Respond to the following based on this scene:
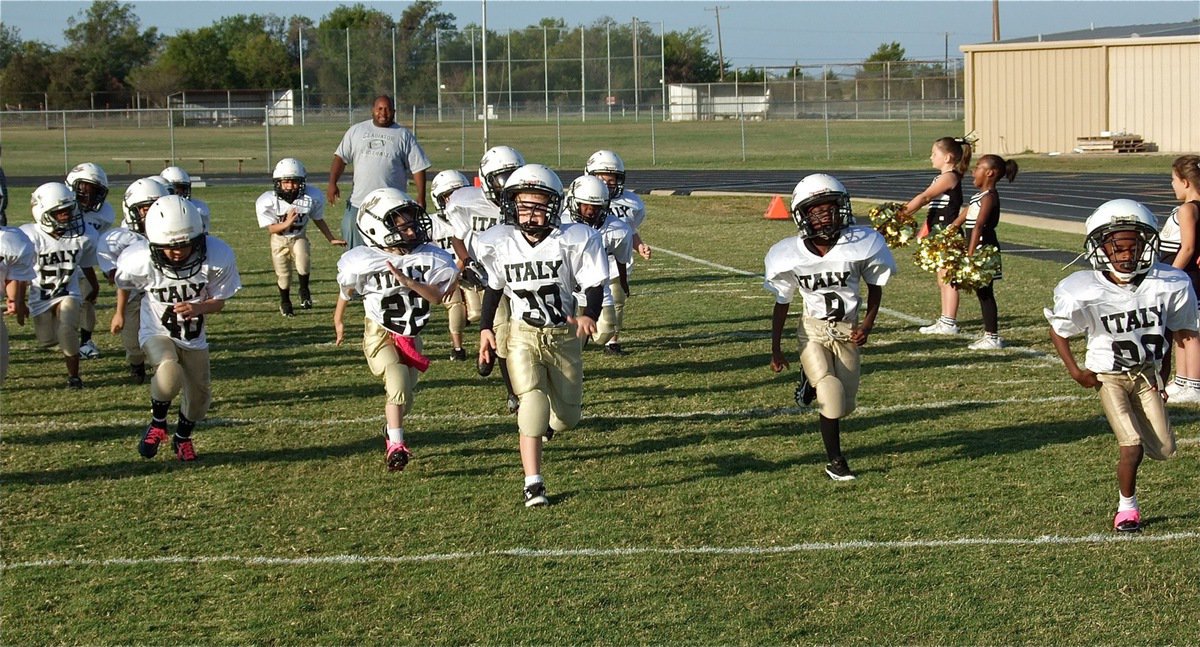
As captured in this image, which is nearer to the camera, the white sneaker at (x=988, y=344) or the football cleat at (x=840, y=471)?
the football cleat at (x=840, y=471)

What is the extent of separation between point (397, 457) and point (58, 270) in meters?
3.94

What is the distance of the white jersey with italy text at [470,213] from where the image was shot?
1050cm

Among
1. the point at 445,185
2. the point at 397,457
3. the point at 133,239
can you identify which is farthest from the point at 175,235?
the point at 445,185

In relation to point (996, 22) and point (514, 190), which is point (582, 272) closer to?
point (514, 190)

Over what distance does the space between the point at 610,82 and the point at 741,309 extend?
50909mm

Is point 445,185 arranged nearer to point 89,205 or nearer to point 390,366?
point 89,205

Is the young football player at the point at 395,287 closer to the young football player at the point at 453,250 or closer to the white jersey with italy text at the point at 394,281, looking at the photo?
the white jersey with italy text at the point at 394,281

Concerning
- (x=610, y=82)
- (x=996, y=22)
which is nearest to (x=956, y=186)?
(x=996, y=22)

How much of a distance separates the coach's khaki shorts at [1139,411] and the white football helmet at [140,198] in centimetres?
641

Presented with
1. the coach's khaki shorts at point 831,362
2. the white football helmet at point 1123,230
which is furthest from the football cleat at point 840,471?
the white football helmet at point 1123,230

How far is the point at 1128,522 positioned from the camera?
6207mm

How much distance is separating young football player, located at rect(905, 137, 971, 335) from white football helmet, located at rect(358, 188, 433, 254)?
15.5ft

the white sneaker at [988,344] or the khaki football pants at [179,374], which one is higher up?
the khaki football pants at [179,374]

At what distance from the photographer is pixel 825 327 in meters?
7.43
